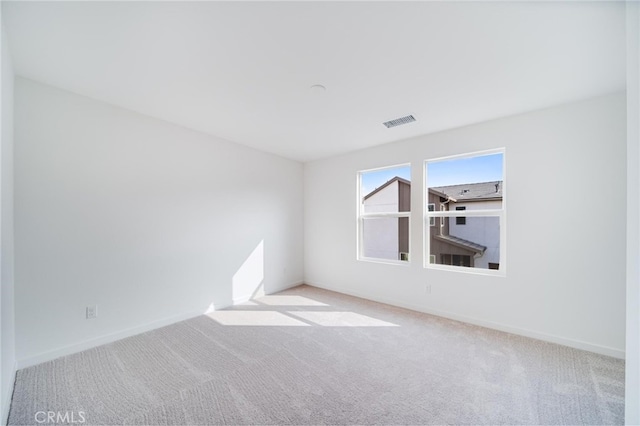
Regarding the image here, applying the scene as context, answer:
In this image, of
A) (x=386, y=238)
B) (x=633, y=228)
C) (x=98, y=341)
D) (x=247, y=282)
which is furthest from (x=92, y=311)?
(x=633, y=228)

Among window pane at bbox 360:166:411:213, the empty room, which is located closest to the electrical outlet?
the empty room

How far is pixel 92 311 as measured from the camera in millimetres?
2613

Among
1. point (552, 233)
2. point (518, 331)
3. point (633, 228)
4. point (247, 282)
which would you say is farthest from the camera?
point (247, 282)

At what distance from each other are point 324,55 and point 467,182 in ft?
8.50

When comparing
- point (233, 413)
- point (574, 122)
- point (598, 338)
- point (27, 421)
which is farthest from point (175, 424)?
point (574, 122)

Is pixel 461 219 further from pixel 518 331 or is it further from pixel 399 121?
pixel 399 121

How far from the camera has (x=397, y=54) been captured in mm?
1927

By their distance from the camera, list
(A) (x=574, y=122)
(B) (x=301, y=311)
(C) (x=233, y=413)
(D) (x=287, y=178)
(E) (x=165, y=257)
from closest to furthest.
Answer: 1. (C) (x=233, y=413)
2. (A) (x=574, y=122)
3. (E) (x=165, y=257)
4. (B) (x=301, y=311)
5. (D) (x=287, y=178)

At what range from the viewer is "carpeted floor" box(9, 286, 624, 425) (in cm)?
173

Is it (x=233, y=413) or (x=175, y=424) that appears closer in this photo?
(x=175, y=424)

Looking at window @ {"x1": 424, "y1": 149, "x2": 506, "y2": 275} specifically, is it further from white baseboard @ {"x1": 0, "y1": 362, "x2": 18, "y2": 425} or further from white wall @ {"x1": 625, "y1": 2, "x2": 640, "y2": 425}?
white baseboard @ {"x1": 0, "y1": 362, "x2": 18, "y2": 425}

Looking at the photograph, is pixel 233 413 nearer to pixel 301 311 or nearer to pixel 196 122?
pixel 301 311

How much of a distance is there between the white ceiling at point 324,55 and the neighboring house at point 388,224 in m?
1.40

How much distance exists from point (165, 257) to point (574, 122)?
16.0 ft
